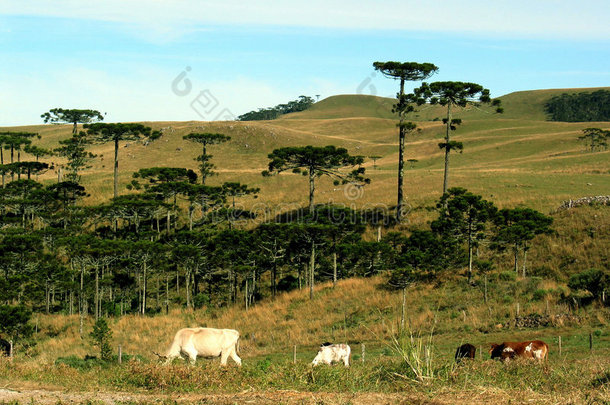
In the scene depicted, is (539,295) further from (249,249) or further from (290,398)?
(290,398)

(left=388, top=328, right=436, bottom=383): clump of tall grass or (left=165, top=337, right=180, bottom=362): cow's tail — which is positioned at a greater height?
(left=388, top=328, right=436, bottom=383): clump of tall grass

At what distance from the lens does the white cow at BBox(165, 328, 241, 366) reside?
679 inches

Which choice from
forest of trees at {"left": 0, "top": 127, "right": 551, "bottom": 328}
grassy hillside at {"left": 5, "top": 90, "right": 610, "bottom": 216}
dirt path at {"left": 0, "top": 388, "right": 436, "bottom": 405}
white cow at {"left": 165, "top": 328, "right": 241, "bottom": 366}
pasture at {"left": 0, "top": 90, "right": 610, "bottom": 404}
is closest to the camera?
dirt path at {"left": 0, "top": 388, "right": 436, "bottom": 405}

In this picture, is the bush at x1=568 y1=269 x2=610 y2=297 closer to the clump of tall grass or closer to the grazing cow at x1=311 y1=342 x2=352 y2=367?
the grazing cow at x1=311 y1=342 x2=352 y2=367

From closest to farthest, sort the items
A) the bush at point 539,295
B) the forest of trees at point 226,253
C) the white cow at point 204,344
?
the white cow at point 204,344 → the bush at point 539,295 → the forest of trees at point 226,253

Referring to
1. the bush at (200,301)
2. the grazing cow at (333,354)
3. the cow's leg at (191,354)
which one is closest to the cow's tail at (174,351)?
the cow's leg at (191,354)

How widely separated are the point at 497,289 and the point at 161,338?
22941mm

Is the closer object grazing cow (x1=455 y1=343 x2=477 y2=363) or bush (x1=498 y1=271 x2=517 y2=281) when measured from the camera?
grazing cow (x1=455 y1=343 x2=477 y2=363)

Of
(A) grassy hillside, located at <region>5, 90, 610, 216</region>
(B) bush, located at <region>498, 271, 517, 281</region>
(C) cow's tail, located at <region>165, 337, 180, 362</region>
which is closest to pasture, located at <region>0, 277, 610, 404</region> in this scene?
(B) bush, located at <region>498, 271, 517, 281</region>

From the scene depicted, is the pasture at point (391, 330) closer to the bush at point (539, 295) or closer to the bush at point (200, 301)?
the bush at point (539, 295)

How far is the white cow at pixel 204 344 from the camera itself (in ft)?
56.6

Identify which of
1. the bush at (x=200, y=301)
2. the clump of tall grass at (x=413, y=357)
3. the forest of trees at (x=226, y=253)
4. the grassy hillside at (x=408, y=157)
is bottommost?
the bush at (x=200, y=301)

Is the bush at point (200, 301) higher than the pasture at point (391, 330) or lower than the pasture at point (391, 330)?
lower

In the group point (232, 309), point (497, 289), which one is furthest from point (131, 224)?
point (497, 289)
